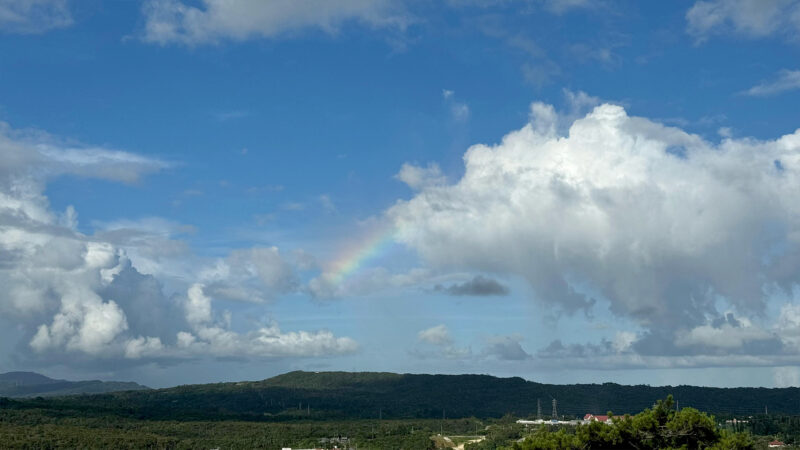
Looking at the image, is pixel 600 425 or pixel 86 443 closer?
pixel 600 425

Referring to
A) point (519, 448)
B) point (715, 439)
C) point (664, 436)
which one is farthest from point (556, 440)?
point (715, 439)

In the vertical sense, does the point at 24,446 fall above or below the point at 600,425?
below

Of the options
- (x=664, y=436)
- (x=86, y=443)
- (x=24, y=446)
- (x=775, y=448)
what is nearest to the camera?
(x=664, y=436)

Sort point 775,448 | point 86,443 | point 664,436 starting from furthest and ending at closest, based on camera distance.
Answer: point 86,443 → point 775,448 → point 664,436

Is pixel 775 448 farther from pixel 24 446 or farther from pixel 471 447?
pixel 24 446

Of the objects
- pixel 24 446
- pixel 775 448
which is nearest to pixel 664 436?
pixel 775 448

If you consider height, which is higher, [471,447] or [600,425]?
[600,425]

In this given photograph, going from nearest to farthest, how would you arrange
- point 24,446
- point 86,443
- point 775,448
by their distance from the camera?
point 775,448 < point 24,446 < point 86,443
